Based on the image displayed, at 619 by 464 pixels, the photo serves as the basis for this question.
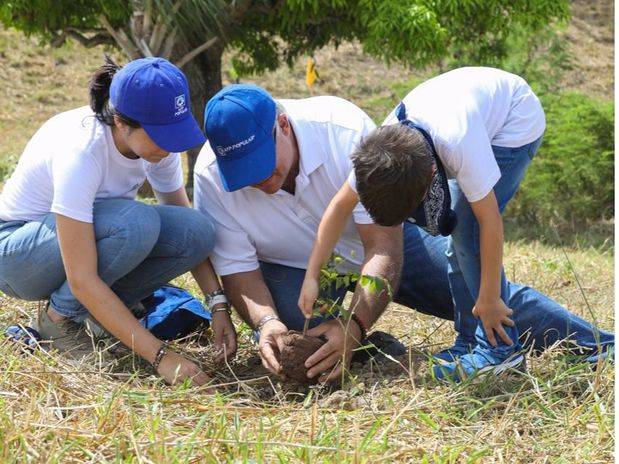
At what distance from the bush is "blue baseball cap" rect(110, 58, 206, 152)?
726 cm

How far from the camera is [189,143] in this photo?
2895 mm

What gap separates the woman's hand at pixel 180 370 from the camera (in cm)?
291

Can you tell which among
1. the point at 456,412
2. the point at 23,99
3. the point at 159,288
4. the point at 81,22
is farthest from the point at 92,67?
the point at 456,412

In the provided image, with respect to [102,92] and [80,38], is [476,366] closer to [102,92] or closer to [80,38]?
[102,92]

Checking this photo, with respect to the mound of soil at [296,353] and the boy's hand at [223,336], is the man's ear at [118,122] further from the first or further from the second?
the mound of soil at [296,353]

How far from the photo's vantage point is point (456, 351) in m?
3.18

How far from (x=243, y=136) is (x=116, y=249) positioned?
61 cm

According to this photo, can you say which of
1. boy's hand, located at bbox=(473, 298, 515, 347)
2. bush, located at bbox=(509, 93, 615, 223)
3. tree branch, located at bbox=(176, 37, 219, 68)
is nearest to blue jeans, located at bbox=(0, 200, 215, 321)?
boy's hand, located at bbox=(473, 298, 515, 347)

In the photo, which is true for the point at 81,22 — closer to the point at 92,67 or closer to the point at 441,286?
the point at 92,67

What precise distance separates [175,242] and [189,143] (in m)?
0.48

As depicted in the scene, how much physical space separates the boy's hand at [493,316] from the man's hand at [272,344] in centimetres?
66

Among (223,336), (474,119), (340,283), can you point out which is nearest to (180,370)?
(223,336)

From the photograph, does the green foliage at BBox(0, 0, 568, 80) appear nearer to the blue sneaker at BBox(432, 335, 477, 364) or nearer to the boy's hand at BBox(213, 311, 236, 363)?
the blue sneaker at BBox(432, 335, 477, 364)

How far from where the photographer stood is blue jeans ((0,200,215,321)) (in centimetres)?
309
